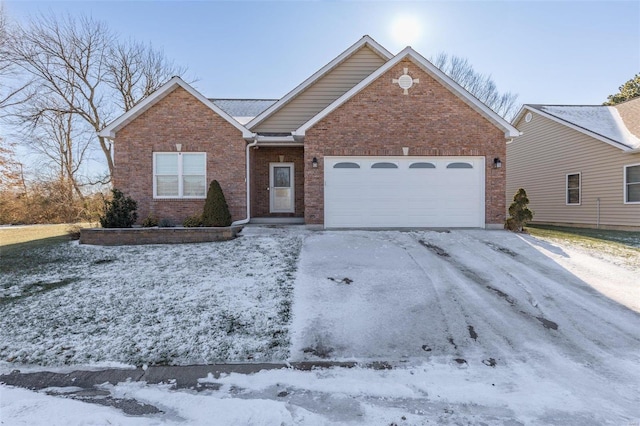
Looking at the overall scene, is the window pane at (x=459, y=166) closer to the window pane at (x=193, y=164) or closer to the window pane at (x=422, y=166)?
the window pane at (x=422, y=166)

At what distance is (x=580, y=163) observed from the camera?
47.8ft

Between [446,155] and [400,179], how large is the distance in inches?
65.3

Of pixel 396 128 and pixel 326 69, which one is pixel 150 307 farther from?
pixel 326 69

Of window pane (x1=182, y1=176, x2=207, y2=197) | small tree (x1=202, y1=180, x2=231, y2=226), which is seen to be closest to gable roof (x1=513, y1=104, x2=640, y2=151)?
small tree (x1=202, y1=180, x2=231, y2=226)

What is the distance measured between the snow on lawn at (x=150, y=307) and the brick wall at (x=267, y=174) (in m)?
4.73

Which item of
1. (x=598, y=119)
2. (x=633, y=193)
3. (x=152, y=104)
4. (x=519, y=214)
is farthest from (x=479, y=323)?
(x=598, y=119)

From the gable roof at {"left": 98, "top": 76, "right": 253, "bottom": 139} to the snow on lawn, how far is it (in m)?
4.45

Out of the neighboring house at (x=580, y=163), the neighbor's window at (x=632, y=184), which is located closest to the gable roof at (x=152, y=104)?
the neighboring house at (x=580, y=163)

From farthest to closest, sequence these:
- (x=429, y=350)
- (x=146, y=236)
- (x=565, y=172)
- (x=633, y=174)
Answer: (x=565, y=172) → (x=633, y=174) → (x=146, y=236) → (x=429, y=350)

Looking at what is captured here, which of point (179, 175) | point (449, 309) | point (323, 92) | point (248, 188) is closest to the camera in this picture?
point (449, 309)

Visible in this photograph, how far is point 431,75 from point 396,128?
78.8 inches

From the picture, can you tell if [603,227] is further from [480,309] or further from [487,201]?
[480,309]

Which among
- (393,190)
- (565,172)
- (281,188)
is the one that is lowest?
(393,190)

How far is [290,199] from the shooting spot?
42.2 ft
